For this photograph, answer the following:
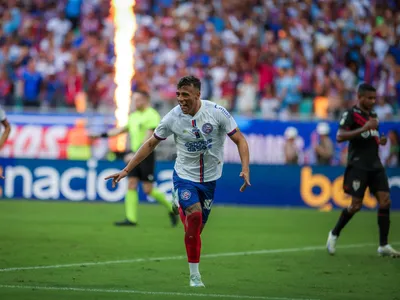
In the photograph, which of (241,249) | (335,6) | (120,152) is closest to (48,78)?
(120,152)

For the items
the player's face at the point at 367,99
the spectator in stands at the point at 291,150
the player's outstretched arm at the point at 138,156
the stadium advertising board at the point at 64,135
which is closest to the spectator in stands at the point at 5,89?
the stadium advertising board at the point at 64,135

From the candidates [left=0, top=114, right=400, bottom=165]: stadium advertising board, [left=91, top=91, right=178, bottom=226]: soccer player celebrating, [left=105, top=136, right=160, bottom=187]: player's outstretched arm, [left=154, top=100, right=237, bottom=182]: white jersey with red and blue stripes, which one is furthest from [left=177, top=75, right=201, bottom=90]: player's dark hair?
[left=0, top=114, right=400, bottom=165]: stadium advertising board

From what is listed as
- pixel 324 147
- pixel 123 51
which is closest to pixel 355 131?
pixel 324 147

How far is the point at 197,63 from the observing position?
2716 centimetres

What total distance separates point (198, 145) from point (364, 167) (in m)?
4.14

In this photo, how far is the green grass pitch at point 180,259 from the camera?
31.5 feet

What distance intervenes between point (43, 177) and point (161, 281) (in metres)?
13.2

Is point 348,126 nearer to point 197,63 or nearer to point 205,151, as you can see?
point 205,151

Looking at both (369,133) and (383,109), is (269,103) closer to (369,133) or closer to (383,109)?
(383,109)

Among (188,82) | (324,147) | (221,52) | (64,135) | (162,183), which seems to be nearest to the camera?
(188,82)

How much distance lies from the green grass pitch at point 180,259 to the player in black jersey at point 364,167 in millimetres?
477

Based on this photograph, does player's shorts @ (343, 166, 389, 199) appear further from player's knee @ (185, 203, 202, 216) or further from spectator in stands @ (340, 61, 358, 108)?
spectator in stands @ (340, 61, 358, 108)

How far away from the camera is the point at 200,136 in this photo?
10.0 meters

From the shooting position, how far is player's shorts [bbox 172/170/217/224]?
9906 millimetres
